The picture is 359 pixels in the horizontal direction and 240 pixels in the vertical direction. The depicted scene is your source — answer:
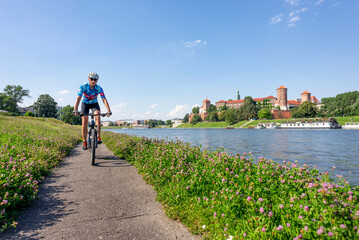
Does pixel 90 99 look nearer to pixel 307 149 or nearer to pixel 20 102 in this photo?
pixel 307 149

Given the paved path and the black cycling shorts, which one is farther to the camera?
the black cycling shorts

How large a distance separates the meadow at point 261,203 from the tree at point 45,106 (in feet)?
350

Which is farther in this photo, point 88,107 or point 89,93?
point 88,107

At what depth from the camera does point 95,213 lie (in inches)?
139

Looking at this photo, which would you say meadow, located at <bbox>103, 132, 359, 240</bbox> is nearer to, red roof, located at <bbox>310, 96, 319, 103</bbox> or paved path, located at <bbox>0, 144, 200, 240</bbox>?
paved path, located at <bbox>0, 144, 200, 240</bbox>

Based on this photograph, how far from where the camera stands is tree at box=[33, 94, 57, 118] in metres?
91.5

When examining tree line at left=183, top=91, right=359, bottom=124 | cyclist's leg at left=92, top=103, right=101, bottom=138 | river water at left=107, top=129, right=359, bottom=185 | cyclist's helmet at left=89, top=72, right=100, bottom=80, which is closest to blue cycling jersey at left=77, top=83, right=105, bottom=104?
cyclist's leg at left=92, top=103, right=101, bottom=138

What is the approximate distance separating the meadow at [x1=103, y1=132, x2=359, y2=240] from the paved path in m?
0.36

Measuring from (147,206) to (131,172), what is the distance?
2.64 m

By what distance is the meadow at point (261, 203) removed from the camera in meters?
2.18

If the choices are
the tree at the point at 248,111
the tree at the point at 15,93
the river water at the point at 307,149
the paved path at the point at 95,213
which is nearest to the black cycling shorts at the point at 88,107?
the paved path at the point at 95,213

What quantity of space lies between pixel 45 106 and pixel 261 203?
10959 cm

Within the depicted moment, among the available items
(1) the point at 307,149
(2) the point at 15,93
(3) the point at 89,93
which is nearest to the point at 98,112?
(3) the point at 89,93

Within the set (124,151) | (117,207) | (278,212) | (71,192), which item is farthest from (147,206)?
(124,151)
